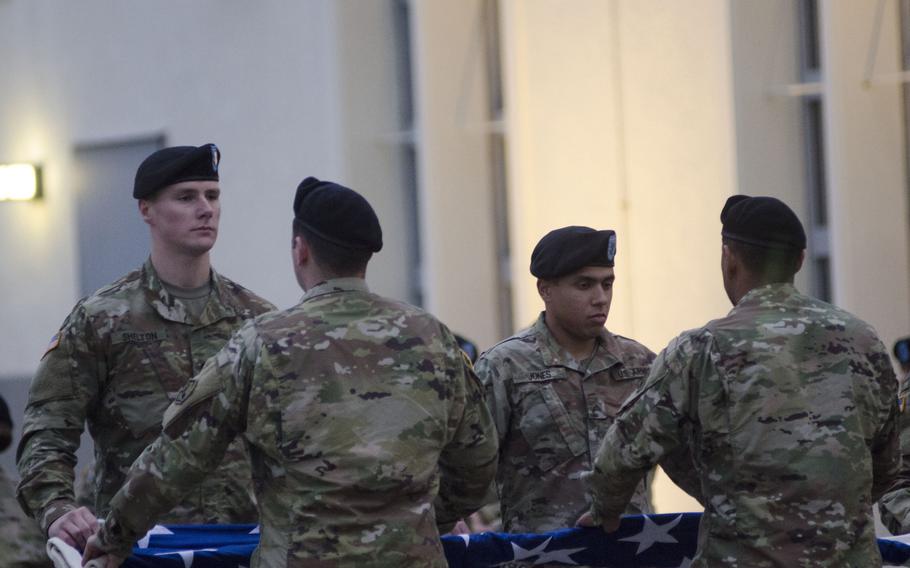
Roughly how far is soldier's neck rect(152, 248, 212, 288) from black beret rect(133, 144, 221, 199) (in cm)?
21

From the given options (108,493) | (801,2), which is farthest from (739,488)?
(801,2)

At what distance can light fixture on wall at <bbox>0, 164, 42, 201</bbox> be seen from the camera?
12547 mm

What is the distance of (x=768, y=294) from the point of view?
417 cm

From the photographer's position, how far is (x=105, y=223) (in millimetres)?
12039

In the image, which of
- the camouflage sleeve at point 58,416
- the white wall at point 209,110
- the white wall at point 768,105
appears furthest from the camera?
the white wall at point 209,110

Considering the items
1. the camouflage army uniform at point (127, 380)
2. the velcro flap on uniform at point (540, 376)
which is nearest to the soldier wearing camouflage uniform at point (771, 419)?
the velcro flap on uniform at point (540, 376)

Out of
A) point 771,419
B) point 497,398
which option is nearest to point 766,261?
point 771,419

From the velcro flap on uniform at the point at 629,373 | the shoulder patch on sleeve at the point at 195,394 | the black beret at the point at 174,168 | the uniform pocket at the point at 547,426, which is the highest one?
the black beret at the point at 174,168

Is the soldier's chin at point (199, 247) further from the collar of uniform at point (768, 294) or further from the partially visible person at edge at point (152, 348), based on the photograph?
the collar of uniform at point (768, 294)

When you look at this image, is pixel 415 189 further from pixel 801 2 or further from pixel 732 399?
pixel 732 399

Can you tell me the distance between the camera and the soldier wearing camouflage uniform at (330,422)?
3699mm

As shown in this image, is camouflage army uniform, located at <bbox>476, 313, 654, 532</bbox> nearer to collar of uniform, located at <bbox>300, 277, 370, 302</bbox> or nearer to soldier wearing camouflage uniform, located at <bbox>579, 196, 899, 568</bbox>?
soldier wearing camouflage uniform, located at <bbox>579, 196, 899, 568</bbox>

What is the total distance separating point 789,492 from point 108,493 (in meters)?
2.13

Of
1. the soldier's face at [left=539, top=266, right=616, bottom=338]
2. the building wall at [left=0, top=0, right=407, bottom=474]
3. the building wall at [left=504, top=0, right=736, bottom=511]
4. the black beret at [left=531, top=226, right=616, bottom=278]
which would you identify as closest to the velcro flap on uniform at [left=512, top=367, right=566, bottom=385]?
the soldier's face at [left=539, top=266, right=616, bottom=338]
